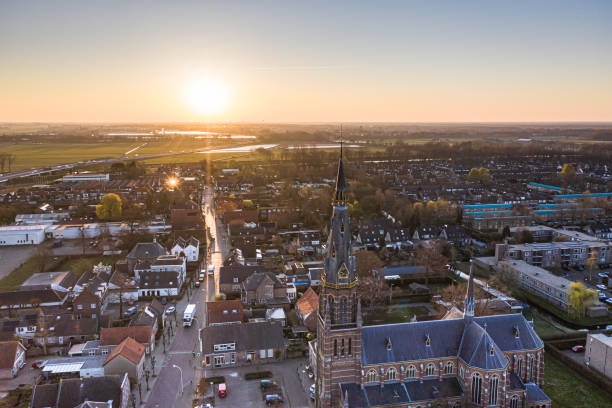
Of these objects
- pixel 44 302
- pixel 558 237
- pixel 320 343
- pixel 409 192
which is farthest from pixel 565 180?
pixel 44 302

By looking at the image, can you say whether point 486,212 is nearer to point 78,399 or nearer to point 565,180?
point 565,180

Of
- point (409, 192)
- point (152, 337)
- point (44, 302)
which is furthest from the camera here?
point (409, 192)

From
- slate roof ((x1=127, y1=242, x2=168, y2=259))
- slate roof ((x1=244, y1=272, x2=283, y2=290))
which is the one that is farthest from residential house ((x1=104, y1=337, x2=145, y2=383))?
slate roof ((x1=127, y1=242, x2=168, y2=259))

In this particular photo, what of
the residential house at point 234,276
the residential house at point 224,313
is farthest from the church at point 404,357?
the residential house at point 234,276

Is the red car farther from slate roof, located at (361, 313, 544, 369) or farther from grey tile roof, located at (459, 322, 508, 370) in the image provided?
grey tile roof, located at (459, 322, 508, 370)

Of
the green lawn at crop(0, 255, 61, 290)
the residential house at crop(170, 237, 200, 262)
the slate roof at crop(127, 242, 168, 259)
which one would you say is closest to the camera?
the green lawn at crop(0, 255, 61, 290)

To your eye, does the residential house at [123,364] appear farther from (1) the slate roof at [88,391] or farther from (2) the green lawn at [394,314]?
(2) the green lawn at [394,314]

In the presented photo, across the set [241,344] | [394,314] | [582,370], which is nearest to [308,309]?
[241,344]

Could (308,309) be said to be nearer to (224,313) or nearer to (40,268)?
(224,313)
